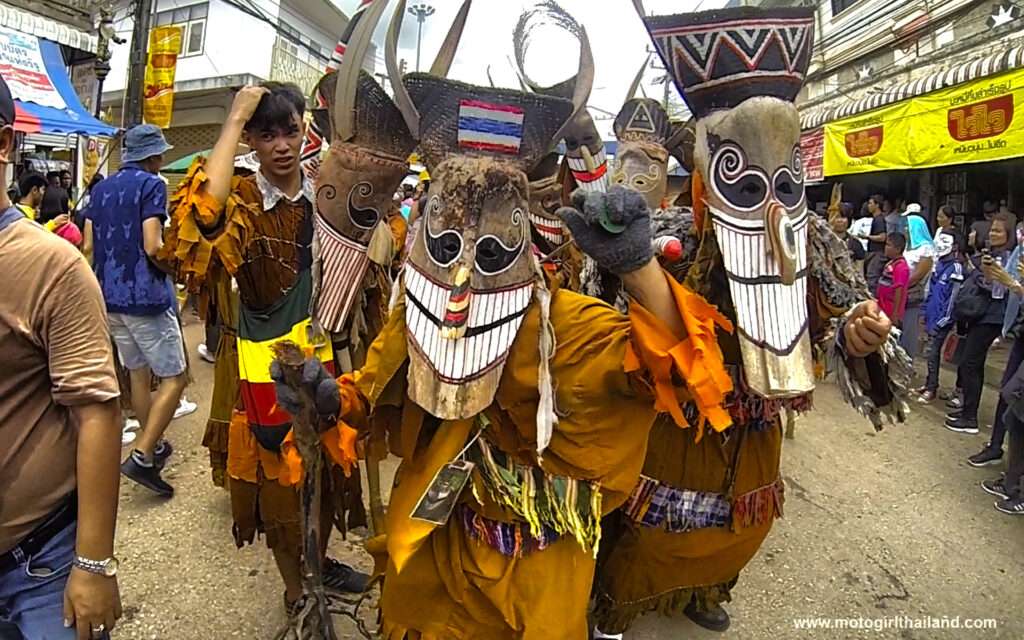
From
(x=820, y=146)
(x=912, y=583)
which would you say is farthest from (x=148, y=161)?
(x=820, y=146)

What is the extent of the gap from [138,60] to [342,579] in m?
8.20

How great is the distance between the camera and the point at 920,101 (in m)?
7.78

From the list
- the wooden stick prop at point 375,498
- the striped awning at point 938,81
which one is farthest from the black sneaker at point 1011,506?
the wooden stick prop at point 375,498

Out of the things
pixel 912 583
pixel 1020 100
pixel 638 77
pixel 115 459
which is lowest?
pixel 912 583

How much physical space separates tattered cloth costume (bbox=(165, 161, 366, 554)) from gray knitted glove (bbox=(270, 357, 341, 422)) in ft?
2.35

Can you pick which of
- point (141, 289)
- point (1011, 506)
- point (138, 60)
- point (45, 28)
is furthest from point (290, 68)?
point (1011, 506)

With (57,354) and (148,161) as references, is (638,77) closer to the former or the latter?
(148,161)

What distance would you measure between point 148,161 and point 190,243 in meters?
1.74

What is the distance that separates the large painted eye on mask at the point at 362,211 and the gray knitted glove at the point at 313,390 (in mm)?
760

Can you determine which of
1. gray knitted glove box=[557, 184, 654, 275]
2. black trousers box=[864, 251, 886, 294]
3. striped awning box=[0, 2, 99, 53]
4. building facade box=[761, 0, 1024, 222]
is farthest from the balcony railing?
gray knitted glove box=[557, 184, 654, 275]

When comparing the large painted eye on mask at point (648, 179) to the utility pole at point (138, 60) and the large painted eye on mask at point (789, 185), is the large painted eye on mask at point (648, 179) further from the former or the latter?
the utility pole at point (138, 60)

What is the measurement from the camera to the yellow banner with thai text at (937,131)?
6371mm

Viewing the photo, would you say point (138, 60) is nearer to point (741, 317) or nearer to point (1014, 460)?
point (741, 317)

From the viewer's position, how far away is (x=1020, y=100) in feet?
20.3
